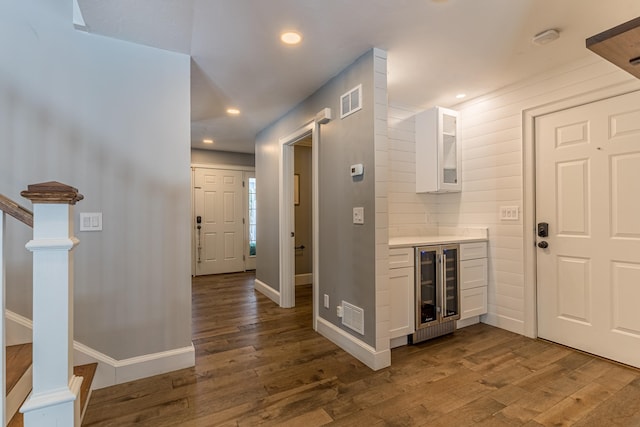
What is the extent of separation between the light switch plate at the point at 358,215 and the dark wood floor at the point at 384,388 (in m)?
1.15

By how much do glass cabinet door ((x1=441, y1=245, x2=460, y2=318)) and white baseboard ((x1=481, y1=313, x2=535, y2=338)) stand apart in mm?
522

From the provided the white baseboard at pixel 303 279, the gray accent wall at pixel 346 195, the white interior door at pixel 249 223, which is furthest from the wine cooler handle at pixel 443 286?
the white interior door at pixel 249 223

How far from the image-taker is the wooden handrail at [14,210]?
0.99 meters

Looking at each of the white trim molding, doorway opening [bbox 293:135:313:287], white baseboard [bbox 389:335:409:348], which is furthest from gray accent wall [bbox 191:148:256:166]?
white baseboard [bbox 389:335:409:348]

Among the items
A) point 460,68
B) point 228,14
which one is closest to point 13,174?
point 228,14

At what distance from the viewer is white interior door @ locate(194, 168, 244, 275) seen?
5.94m

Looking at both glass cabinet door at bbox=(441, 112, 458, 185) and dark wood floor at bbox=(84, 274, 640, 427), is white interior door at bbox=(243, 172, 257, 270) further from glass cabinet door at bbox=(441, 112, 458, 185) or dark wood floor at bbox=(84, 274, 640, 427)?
glass cabinet door at bbox=(441, 112, 458, 185)

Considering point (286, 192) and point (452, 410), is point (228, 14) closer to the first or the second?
point (286, 192)

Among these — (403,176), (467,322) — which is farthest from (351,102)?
(467,322)

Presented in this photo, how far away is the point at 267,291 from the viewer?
4.40 meters

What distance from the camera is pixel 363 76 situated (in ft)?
8.08

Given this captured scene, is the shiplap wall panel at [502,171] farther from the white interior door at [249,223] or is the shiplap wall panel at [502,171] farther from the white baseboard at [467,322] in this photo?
the white interior door at [249,223]

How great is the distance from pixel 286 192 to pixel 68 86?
235cm

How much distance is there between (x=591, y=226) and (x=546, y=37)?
1.57 meters
